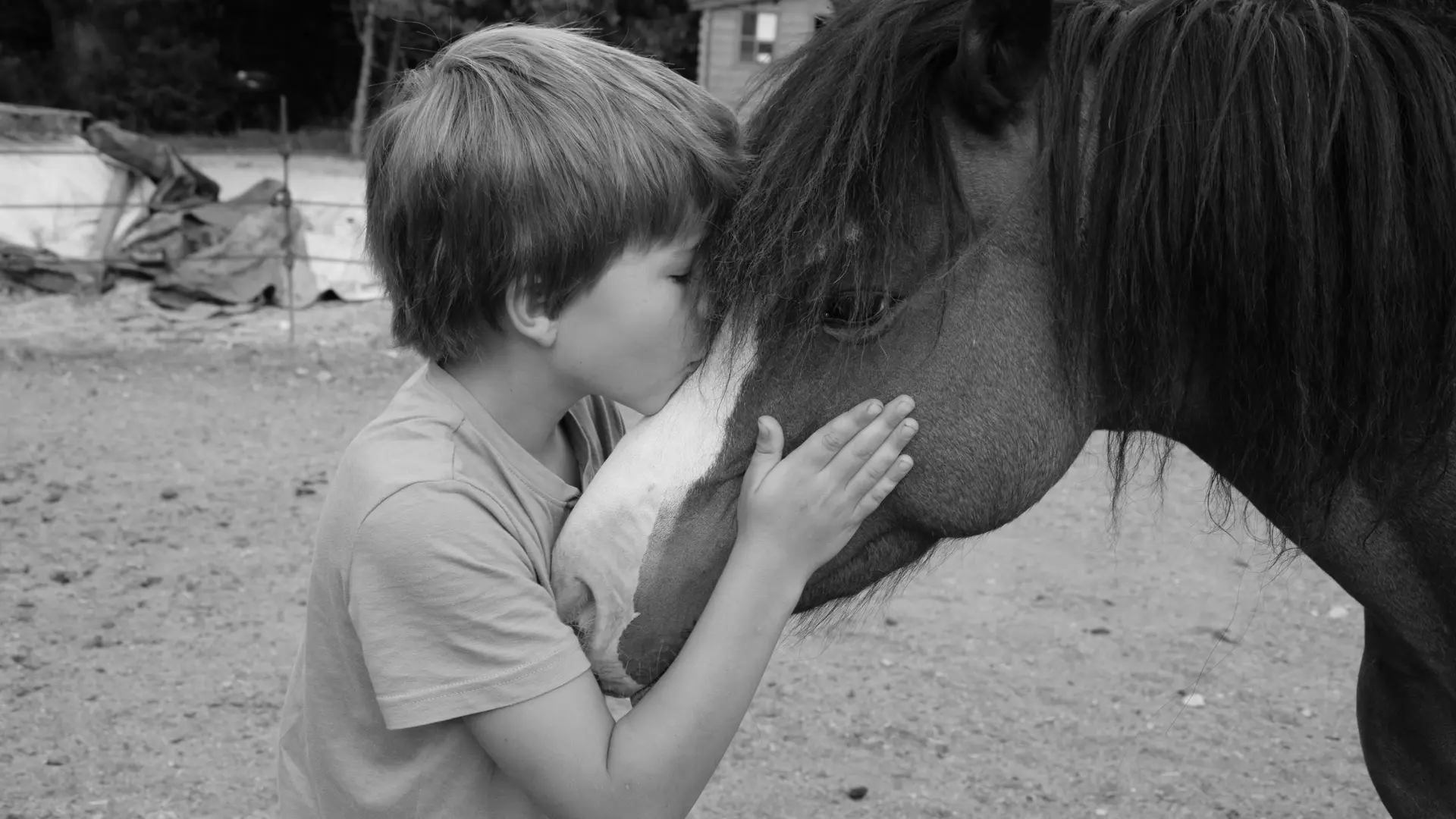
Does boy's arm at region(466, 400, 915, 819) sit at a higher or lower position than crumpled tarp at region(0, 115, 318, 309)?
higher

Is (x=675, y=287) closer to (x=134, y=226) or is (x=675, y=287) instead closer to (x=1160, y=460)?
(x=1160, y=460)

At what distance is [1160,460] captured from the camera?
174 cm

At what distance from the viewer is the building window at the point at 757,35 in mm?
17266

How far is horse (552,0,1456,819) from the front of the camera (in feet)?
4.83

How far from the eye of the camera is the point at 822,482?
1.48m

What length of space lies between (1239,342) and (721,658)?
72cm

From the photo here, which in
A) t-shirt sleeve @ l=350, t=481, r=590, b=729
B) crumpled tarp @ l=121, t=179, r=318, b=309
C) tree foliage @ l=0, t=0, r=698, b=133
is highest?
t-shirt sleeve @ l=350, t=481, r=590, b=729

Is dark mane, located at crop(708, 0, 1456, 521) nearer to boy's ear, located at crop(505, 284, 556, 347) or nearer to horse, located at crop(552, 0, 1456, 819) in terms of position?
horse, located at crop(552, 0, 1456, 819)

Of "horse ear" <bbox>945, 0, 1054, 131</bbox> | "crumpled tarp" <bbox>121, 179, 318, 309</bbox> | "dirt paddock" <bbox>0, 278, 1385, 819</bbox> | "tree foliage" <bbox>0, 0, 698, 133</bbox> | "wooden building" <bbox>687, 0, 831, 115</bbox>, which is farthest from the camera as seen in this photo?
"tree foliage" <bbox>0, 0, 698, 133</bbox>

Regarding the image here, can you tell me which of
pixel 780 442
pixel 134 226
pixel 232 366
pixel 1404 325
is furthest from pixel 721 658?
pixel 134 226

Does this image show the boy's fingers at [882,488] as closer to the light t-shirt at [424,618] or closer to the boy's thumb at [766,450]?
the boy's thumb at [766,450]

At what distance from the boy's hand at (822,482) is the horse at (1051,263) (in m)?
0.03

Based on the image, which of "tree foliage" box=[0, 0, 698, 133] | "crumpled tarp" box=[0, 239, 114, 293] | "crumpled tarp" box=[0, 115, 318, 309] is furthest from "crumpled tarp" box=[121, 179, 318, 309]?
"tree foliage" box=[0, 0, 698, 133]

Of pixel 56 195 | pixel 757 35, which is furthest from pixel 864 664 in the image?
pixel 757 35
